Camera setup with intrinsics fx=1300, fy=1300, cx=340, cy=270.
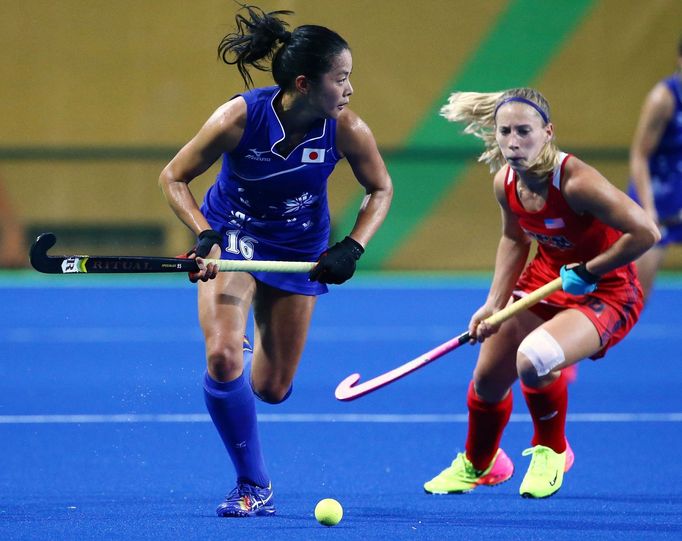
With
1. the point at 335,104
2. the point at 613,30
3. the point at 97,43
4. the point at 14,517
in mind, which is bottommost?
the point at 14,517

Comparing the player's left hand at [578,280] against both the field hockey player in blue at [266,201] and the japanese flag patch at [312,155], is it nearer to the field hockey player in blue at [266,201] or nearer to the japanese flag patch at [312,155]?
the field hockey player in blue at [266,201]

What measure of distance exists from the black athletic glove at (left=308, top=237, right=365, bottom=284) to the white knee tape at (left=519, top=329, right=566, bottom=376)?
2.09 ft

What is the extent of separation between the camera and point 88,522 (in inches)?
158

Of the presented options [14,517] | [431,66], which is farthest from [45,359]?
[431,66]

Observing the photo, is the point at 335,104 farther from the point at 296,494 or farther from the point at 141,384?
the point at 141,384

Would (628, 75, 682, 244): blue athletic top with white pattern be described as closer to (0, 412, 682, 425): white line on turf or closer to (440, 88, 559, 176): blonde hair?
(0, 412, 682, 425): white line on turf

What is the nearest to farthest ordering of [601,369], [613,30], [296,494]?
[296,494]
[601,369]
[613,30]

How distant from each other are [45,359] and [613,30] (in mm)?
6550

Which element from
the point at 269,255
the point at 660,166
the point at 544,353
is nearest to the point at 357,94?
the point at 660,166

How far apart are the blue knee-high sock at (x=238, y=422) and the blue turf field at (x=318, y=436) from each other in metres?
0.17

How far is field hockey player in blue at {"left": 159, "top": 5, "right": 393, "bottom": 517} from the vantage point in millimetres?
4156

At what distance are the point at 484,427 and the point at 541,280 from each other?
1.84 ft

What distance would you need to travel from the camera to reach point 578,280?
14.0ft

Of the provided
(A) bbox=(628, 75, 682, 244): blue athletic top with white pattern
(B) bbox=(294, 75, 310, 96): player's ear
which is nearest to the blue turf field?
(A) bbox=(628, 75, 682, 244): blue athletic top with white pattern
